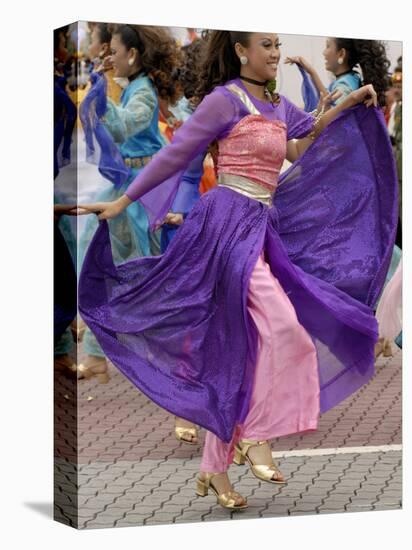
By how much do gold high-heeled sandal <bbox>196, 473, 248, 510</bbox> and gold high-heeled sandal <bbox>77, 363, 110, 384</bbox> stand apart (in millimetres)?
625

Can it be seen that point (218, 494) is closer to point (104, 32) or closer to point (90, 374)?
point (90, 374)

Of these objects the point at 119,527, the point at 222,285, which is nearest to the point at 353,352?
the point at 222,285

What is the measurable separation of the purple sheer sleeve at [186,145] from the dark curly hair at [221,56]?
0.10m

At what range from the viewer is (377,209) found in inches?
311

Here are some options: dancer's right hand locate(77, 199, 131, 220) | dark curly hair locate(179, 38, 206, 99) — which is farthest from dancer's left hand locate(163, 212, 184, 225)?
dark curly hair locate(179, 38, 206, 99)

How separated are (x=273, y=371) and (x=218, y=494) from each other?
631 millimetres

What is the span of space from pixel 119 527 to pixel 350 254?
1.71 m

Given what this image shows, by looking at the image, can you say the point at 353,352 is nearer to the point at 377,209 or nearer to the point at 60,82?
the point at 377,209

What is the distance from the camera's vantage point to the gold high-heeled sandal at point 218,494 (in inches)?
293

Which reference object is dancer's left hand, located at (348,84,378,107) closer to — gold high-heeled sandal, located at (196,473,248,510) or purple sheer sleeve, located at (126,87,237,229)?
purple sheer sleeve, located at (126,87,237,229)

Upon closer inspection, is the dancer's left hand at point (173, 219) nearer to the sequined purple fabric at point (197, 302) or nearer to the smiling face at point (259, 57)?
the sequined purple fabric at point (197, 302)

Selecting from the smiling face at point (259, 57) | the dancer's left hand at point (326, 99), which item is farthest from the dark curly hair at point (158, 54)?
the dancer's left hand at point (326, 99)

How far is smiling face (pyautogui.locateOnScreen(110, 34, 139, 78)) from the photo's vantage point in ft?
24.0

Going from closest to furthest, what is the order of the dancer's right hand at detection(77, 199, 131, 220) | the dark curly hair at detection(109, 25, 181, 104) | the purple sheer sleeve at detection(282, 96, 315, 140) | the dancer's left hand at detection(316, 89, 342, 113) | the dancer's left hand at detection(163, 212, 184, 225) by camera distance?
1. the dancer's right hand at detection(77, 199, 131, 220)
2. the dark curly hair at detection(109, 25, 181, 104)
3. the dancer's left hand at detection(163, 212, 184, 225)
4. the purple sheer sleeve at detection(282, 96, 315, 140)
5. the dancer's left hand at detection(316, 89, 342, 113)
